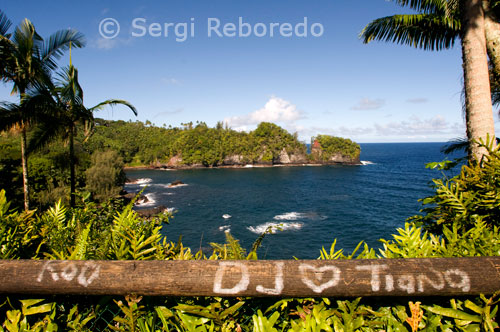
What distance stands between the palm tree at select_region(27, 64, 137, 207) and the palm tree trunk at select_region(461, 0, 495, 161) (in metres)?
8.68

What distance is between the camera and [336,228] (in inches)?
1166

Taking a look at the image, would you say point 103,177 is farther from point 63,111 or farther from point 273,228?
point 63,111

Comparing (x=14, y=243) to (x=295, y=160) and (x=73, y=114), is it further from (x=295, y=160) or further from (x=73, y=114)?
(x=295, y=160)

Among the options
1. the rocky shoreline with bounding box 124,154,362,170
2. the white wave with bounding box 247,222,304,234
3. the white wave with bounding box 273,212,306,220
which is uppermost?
the rocky shoreline with bounding box 124,154,362,170

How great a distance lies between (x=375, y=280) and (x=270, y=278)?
1.91 feet

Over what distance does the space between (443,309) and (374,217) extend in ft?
117

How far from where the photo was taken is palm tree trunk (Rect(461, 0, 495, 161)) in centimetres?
383

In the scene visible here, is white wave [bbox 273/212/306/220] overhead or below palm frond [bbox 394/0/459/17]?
below

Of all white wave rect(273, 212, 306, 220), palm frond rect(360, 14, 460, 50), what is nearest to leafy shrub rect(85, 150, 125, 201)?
white wave rect(273, 212, 306, 220)

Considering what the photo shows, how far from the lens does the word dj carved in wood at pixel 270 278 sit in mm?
1496

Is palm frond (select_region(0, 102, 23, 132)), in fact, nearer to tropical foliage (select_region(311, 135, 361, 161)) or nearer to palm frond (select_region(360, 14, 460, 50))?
palm frond (select_region(360, 14, 460, 50))

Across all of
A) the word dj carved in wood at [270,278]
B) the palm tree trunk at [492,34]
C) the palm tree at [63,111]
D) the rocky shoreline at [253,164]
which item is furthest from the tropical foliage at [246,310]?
the rocky shoreline at [253,164]

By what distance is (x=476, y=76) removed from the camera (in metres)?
3.91

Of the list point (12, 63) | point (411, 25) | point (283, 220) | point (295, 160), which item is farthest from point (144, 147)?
point (411, 25)
